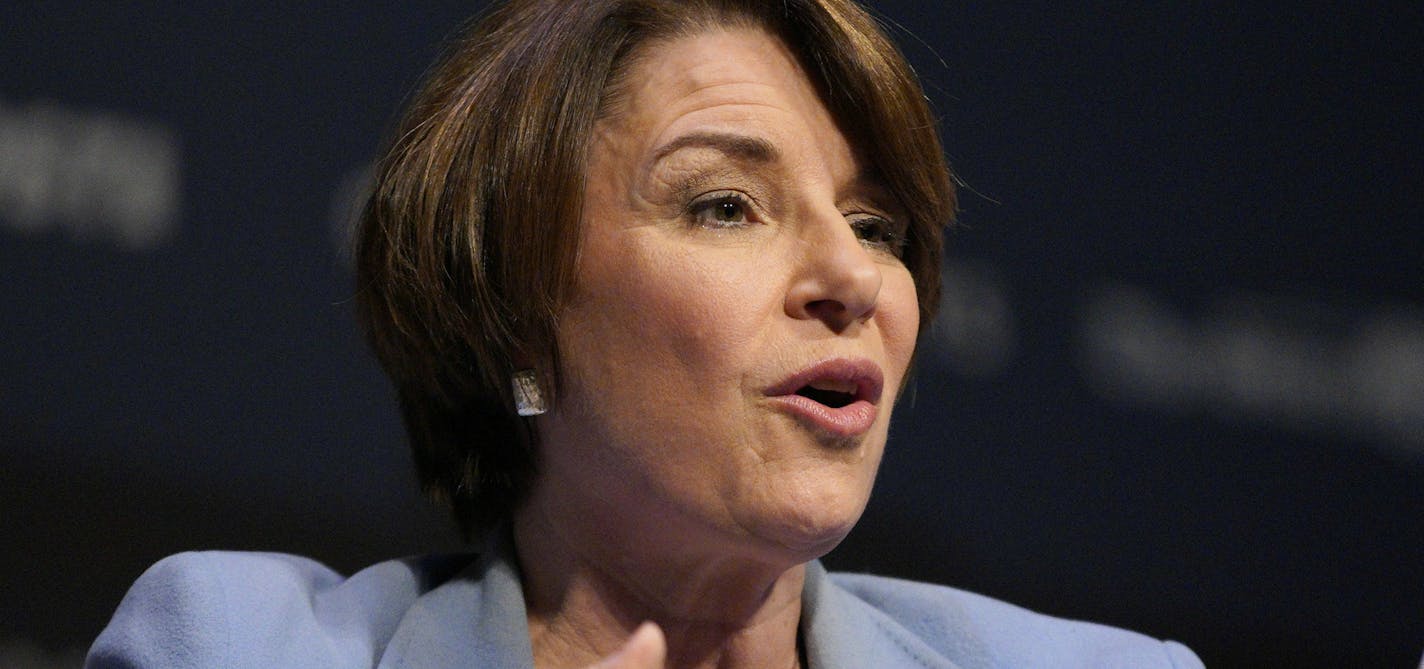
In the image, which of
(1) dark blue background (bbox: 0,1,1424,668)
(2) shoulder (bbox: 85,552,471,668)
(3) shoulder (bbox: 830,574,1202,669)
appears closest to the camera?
(2) shoulder (bbox: 85,552,471,668)

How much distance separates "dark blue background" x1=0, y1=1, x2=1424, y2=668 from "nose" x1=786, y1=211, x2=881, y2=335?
666mm

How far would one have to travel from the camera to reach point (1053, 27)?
6.81 feet

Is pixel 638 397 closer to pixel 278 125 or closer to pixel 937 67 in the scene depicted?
pixel 278 125

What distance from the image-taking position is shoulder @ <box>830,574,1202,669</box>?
1.52 meters

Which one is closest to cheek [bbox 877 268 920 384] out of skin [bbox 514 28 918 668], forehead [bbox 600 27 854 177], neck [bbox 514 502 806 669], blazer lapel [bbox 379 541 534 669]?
skin [bbox 514 28 918 668]

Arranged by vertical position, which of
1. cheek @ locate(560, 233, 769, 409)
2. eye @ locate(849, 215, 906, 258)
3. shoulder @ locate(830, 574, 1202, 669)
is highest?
eye @ locate(849, 215, 906, 258)

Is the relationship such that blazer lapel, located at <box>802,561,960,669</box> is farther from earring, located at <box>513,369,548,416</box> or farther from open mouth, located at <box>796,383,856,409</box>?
earring, located at <box>513,369,548,416</box>

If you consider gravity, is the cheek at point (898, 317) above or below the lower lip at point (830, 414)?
above

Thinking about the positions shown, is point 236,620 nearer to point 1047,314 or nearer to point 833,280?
point 833,280

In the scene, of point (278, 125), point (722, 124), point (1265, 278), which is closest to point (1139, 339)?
point (1265, 278)

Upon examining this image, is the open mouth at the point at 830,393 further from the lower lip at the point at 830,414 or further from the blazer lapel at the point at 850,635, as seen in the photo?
the blazer lapel at the point at 850,635

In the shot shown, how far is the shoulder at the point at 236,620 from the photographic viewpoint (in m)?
1.25

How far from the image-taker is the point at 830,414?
1276mm

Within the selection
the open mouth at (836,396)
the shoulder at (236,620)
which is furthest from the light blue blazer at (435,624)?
the open mouth at (836,396)
